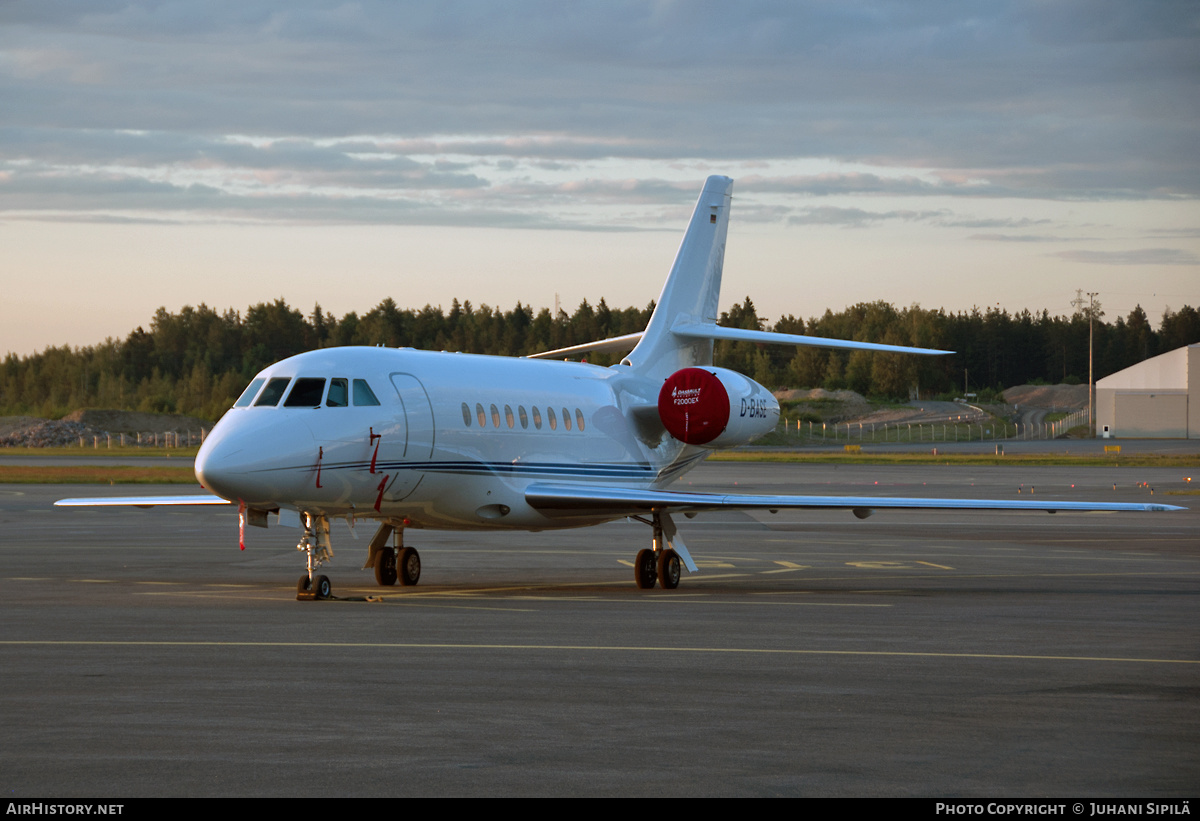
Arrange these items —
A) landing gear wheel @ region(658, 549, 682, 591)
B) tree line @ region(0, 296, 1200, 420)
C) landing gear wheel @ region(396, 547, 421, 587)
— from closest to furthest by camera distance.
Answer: landing gear wheel @ region(396, 547, 421, 587)
landing gear wheel @ region(658, 549, 682, 591)
tree line @ region(0, 296, 1200, 420)

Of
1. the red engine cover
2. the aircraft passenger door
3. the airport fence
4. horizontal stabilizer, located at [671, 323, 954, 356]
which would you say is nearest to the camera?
the aircraft passenger door

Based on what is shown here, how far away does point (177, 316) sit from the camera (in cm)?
15712

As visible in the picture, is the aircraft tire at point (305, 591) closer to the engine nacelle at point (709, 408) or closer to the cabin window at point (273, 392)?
the cabin window at point (273, 392)

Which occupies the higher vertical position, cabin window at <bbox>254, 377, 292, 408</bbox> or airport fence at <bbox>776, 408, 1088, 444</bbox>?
cabin window at <bbox>254, 377, 292, 408</bbox>

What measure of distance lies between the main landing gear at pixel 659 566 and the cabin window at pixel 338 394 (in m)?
5.32

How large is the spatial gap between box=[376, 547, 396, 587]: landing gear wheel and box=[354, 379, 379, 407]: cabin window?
10.6ft

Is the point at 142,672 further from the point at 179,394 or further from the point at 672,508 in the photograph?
the point at 179,394

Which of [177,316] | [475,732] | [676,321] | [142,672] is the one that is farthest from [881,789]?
[177,316]

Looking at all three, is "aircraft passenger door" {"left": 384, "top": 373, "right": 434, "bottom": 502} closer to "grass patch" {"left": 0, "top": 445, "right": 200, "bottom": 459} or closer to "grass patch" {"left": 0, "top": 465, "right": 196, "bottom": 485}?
"grass patch" {"left": 0, "top": 465, "right": 196, "bottom": 485}

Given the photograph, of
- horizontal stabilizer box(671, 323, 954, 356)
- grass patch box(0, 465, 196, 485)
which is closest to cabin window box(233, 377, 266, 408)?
horizontal stabilizer box(671, 323, 954, 356)

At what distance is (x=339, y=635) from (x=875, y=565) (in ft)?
42.3

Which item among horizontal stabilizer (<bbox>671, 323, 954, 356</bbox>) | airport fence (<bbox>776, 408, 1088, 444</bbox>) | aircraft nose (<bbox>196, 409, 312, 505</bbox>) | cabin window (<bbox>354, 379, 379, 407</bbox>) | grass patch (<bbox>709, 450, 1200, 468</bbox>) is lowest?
grass patch (<bbox>709, 450, 1200, 468</bbox>)

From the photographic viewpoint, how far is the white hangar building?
119312 millimetres

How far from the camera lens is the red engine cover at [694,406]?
24406 millimetres
